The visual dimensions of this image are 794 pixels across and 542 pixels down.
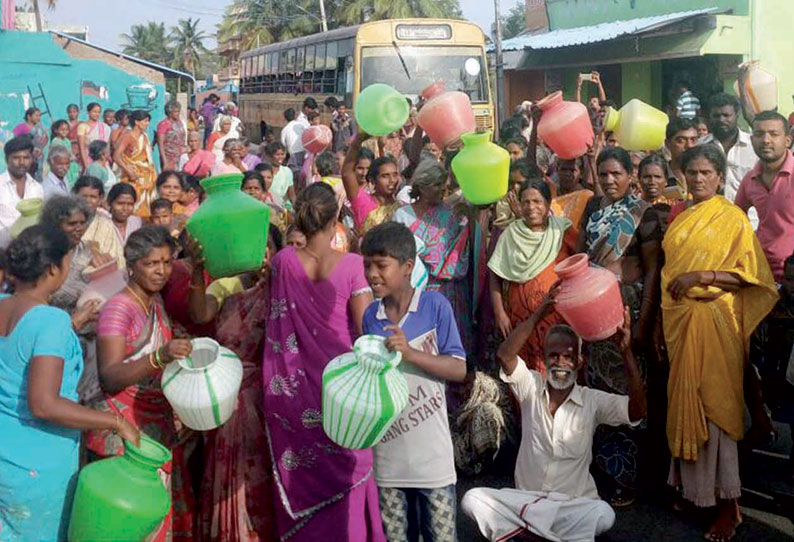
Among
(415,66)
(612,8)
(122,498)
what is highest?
(612,8)

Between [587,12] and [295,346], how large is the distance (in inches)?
707

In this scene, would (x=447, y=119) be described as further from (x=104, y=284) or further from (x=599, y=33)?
(x=599, y=33)

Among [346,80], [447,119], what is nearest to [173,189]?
[447,119]

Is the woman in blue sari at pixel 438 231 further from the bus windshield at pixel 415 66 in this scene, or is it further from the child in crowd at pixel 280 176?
the bus windshield at pixel 415 66

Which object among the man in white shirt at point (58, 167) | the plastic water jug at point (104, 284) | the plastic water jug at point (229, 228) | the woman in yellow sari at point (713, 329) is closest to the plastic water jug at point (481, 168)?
the woman in yellow sari at point (713, 329)

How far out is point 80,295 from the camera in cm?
353

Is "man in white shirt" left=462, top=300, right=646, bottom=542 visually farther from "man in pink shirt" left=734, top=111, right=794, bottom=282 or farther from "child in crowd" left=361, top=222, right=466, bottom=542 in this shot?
"man in pink shirt" left=734, top=111, right=794, bottom=282

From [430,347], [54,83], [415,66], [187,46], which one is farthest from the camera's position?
[187,46]

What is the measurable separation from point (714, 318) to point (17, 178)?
15.4ft

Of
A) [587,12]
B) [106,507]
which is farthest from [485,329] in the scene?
[587,12]

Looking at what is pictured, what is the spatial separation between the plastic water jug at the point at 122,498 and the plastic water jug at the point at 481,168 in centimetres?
207

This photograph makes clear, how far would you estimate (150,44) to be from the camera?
70125mm

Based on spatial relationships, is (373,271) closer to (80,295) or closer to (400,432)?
(400,432)

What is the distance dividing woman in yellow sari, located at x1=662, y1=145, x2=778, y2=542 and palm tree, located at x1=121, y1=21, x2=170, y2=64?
70112mm
